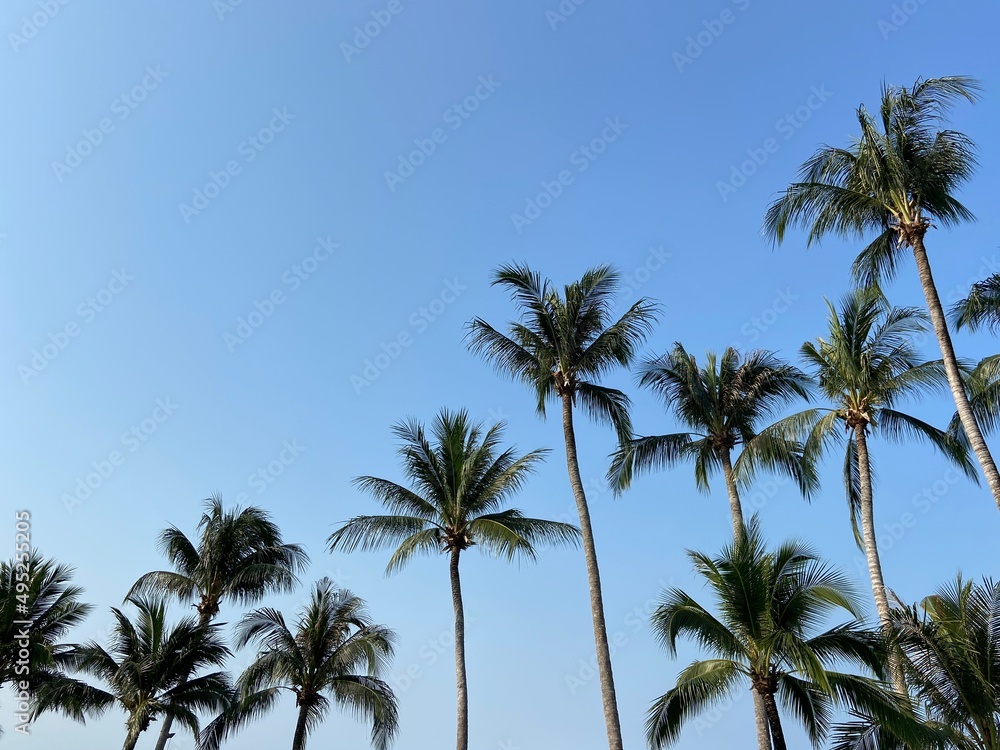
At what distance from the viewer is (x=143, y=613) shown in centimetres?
2644

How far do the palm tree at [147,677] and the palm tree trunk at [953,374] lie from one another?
22843 millimetres

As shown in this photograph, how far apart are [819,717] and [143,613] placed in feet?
69.9

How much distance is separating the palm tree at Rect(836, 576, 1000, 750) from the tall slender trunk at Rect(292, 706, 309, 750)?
1557 centimetres

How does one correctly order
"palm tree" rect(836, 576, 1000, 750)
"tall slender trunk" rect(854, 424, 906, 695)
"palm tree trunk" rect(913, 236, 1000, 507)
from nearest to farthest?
1. "palm tree" rect(836, 576, 1000, 750)
2. "palm tree trunk" rect(913, 236, 1000, 507)
3. "tall slender trunk" rect(854, 424, 906, 695)

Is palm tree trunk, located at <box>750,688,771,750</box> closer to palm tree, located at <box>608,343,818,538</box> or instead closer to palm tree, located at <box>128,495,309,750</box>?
palm tree, located at <box>608,343,818,538</box>

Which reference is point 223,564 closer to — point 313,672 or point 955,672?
point 313,672

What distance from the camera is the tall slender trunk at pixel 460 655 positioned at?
21.5 metres

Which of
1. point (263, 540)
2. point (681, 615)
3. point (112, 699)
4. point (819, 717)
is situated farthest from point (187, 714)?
point (819, 717)

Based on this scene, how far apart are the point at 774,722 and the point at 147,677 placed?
19.2 m

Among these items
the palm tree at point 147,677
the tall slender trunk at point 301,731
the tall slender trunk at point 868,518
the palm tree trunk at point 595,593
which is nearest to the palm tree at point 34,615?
the palm tree at point 147,677

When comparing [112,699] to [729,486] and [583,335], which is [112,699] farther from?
[729,486]

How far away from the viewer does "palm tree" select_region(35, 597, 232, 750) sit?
24.7m

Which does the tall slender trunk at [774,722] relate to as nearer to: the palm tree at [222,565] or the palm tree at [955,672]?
the palm tree at [955,672]

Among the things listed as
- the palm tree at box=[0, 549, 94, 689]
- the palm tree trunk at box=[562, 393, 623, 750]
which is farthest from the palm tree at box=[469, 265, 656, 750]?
the palm tree at box=[0, 549, 94, 689]
